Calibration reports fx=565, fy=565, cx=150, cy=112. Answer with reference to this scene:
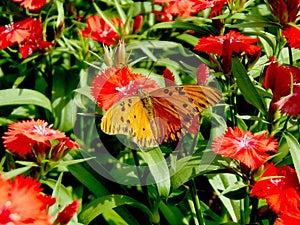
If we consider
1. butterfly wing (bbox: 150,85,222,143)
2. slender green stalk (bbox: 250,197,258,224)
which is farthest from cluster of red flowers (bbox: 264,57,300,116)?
slender green stalk (bbox: 250,197,258,224)

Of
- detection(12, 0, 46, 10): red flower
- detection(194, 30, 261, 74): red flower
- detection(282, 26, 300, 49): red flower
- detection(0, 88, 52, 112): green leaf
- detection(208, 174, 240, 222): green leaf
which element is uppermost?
detection(12, 0, 46, 10): red flower

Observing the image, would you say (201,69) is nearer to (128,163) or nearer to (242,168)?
(242,168)

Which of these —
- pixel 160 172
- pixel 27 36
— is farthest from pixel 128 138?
pixel 27 36

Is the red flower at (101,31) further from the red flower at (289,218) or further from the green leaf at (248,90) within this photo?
the red flower at (289,218)

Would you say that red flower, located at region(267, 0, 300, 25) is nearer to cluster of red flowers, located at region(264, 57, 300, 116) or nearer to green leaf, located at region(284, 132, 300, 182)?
cluster of red flowers, located at region(264, 57, 300, 116)

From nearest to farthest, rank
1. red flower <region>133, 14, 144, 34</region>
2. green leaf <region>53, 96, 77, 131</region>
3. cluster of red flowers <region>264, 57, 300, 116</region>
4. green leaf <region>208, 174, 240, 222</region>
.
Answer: cluster of red flowers <region>264, 57, 300, 116</region> → green leaf <region>208, 174, 240, 222</region> → green leaf <region>53, 96, 77, 131</region> → red flower <region>133, 14, 144, 34</region>

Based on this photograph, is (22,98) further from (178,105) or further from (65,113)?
(178,105)

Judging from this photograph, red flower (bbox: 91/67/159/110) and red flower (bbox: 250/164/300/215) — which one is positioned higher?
red flower (bbox: 91/67/159/110)

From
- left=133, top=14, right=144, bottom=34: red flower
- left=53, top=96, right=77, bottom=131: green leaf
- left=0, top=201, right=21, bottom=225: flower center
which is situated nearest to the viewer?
left=0, top=201, right=21, bottom=225: flower center
